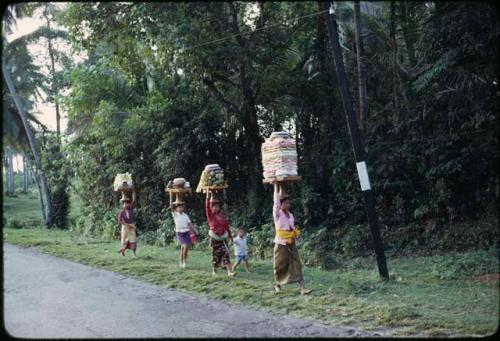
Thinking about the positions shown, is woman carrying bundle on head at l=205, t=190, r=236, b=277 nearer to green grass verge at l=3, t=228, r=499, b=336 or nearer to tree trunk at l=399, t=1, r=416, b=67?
green grass verge at l=3, t=228, r=499, b=336

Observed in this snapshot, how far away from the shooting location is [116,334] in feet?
20.6

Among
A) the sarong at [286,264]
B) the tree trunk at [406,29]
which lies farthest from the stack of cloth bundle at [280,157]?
the tree trunk at [406,29]

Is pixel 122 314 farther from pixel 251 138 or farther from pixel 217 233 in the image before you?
pixel 251 138

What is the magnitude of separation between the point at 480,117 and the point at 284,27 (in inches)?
222

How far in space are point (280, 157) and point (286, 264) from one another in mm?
1811

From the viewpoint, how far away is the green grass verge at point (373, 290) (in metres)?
6.28

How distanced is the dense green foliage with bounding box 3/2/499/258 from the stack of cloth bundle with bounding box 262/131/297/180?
3.10 m

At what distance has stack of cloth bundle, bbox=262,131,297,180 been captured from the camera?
334 inches

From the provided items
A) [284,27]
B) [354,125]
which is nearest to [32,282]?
[354,125]

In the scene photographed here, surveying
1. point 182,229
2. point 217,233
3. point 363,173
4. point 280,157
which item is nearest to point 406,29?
point 363,173

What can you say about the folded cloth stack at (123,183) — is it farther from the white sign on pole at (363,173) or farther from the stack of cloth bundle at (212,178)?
the white sign on pole at (363,173)

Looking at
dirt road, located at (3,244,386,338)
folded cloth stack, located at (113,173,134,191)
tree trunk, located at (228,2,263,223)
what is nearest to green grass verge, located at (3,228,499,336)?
dirt road, located at (3,244,386,338)

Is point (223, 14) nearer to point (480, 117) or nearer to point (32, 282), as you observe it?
point (480, 117)

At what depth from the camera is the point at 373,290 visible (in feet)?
26.4
